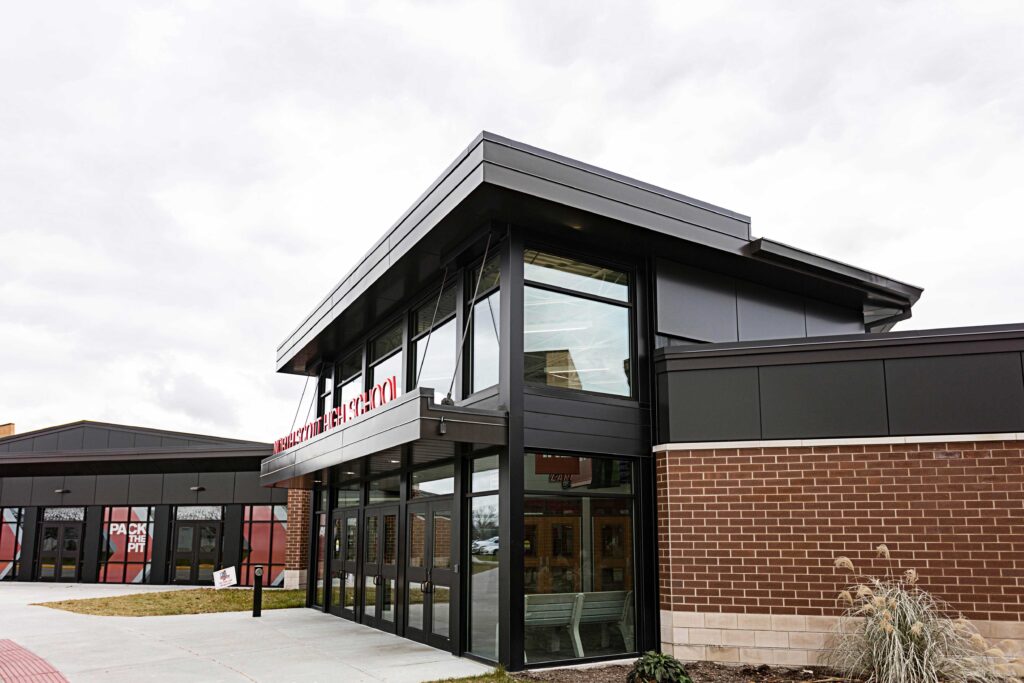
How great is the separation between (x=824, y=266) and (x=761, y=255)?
1429 millimetres

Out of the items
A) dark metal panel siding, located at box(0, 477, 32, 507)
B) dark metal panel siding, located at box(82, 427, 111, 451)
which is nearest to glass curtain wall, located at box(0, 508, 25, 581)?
dark metal panel siding, located at box(0, 477, 32, 507)

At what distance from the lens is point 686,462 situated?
11.4 meters

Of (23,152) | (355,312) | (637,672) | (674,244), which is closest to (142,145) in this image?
(23,152)

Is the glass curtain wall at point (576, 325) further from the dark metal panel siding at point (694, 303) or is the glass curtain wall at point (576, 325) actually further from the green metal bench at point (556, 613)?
the green metal bench at point (556, 613)

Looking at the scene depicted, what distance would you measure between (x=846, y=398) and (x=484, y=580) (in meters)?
5.41

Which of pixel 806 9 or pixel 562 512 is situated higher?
pixel 806 9

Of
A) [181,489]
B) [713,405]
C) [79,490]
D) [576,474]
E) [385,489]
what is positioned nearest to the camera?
[576,474]

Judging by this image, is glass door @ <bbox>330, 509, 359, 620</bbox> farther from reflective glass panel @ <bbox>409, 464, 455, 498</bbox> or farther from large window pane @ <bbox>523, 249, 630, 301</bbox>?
large window pane @ <bbox>523, 249, 630, 301</bbox>

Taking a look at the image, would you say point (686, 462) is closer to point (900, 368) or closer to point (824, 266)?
point (900, 368)

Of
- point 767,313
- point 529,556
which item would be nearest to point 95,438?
point 529,556

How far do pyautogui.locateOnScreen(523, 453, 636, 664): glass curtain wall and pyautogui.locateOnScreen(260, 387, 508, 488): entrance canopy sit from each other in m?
0.90

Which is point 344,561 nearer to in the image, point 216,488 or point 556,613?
point 556,613

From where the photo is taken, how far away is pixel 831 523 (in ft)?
34.9

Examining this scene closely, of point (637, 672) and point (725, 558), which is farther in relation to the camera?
point (725, 558)
